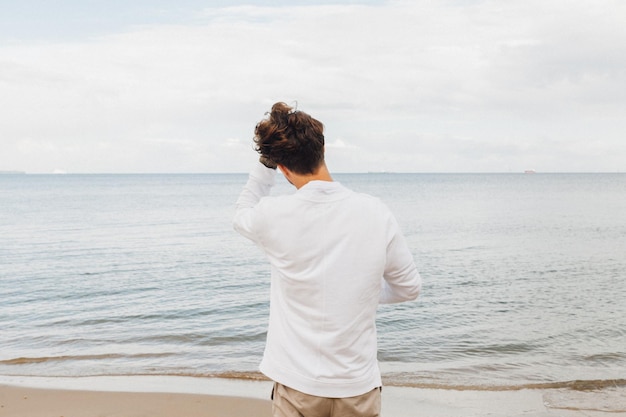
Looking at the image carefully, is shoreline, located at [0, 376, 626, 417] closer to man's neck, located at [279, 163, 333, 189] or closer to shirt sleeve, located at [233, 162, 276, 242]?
shirt sleeve, located at [233, 162, 276, 242]

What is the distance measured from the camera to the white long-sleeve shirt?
1.97 metres

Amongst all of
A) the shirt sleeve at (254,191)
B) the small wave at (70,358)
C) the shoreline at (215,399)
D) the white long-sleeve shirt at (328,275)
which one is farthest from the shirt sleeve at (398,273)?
the small wave at (70,358)

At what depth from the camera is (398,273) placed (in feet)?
6.74

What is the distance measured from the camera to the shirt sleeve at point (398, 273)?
2004mm

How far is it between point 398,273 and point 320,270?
10.7 inches

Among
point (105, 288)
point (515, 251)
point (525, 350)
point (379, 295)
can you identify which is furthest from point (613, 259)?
point (379, 295)

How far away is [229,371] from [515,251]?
1604 centimetres

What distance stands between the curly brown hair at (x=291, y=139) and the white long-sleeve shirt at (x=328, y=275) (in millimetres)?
93

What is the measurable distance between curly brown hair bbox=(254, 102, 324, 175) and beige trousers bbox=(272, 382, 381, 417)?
75 centimetres

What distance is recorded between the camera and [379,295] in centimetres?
210

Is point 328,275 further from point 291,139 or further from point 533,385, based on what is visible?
point 533,385

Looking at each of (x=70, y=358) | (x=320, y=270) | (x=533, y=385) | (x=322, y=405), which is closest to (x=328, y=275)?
(x=320, y=270)

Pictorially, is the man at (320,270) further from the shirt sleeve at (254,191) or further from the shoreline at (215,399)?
the shoreline at (215,399)

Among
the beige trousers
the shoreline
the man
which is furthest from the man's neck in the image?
the shoreline
